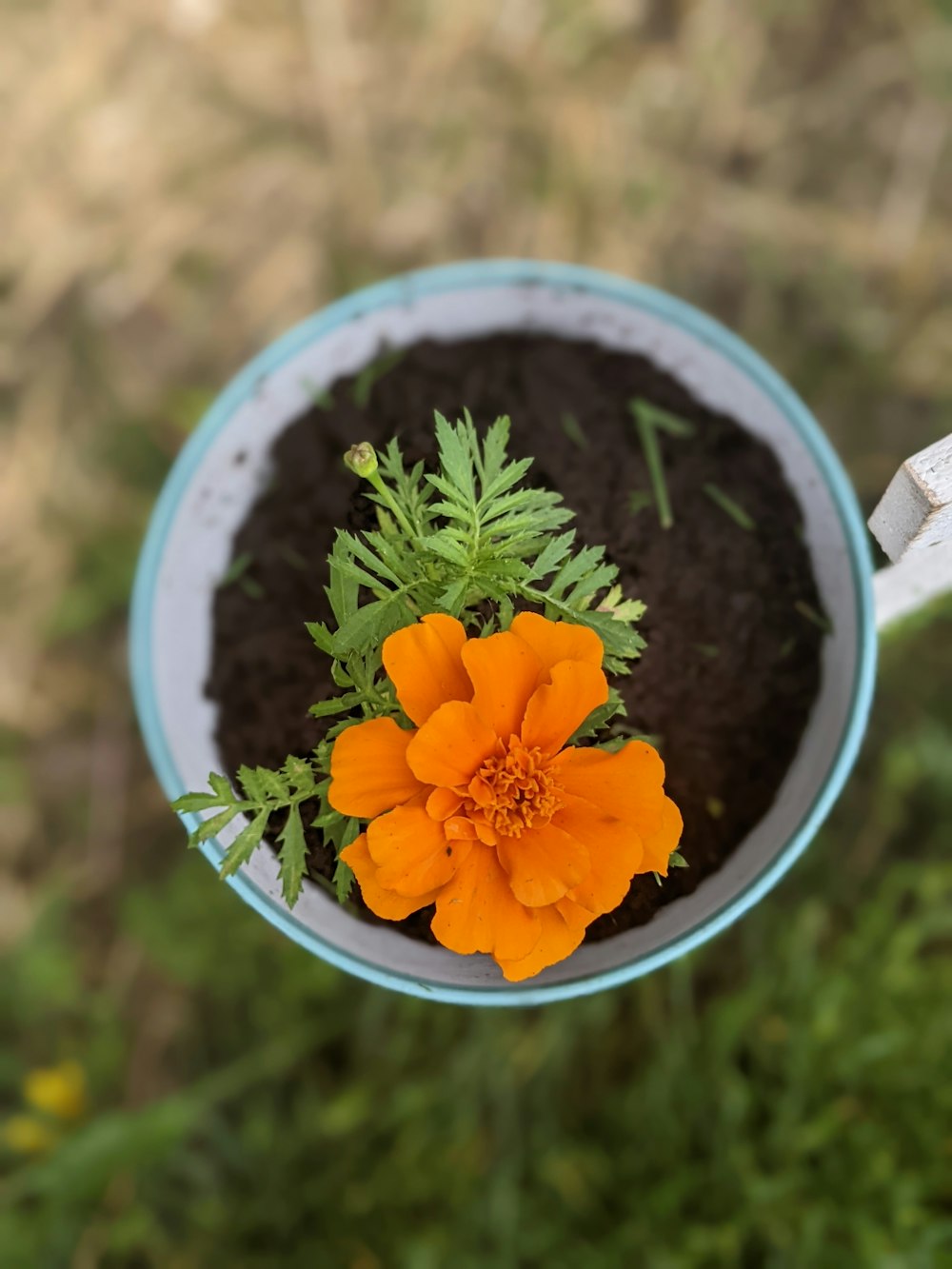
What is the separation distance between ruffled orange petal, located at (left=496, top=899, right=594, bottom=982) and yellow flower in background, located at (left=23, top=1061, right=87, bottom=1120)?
4.02 ft

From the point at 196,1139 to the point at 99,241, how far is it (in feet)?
4.98

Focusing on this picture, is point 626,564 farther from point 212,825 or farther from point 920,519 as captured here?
point 212,825

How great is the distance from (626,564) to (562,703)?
0.93ft

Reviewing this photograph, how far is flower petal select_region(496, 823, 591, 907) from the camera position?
71 centimetres

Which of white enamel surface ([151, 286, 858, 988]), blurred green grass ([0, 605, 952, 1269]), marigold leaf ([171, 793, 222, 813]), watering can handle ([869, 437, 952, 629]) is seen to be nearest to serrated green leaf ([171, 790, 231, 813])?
marigold leaf ([171, 793, 222, 813])

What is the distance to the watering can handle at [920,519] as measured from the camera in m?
0.81

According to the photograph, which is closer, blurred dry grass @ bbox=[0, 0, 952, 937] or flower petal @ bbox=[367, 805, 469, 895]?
flower petal @ bbox=[367, 805, 469, 895]

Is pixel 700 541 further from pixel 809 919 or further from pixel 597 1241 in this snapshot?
pixel 597 1241

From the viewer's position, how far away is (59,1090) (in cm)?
165

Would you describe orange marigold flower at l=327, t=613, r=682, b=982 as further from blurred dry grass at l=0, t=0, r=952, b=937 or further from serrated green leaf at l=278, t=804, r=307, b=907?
blurred dry grass at l=0, t=0, r=952, b=937

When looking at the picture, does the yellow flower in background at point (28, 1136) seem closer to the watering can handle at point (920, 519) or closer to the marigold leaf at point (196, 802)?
the marigold leaf at point (196, 802)

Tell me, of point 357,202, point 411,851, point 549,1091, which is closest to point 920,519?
point 411,851

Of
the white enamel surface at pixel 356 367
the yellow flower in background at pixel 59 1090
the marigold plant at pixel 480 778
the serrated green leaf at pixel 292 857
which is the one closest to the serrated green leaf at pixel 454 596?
the marigold plant at pixel 480 778

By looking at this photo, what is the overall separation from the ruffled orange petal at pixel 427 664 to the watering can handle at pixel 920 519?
1.24 feet
